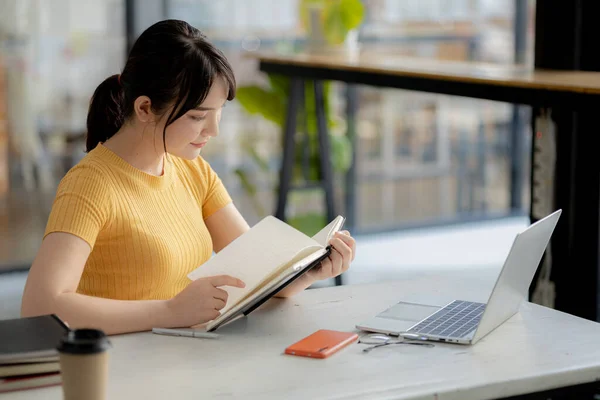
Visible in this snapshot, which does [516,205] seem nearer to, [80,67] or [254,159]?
[254,159]

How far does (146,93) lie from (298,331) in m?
0.57

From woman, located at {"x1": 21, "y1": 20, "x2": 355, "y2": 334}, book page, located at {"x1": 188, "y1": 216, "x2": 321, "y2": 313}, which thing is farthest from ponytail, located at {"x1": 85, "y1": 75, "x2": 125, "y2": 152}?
book page, located at {"x1": 188, "y1": 216, "x2": 321, "y2": 313}

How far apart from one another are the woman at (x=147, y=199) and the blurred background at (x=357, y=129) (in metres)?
2.12

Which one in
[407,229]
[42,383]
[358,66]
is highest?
[358,66]

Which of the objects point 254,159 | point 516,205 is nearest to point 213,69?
point 254,159

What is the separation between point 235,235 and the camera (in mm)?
2021

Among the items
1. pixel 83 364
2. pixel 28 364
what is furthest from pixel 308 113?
pixel 83 364

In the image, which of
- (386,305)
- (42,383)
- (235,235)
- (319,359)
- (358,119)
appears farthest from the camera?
(358,119)

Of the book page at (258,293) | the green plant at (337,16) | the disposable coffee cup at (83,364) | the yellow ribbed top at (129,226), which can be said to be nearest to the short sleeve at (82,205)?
the yellow ribbed top at (129,226)

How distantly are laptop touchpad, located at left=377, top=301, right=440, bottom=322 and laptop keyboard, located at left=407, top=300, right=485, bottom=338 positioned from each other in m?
0.02

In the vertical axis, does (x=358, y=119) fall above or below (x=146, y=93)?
below

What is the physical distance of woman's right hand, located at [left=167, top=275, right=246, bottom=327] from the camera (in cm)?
155

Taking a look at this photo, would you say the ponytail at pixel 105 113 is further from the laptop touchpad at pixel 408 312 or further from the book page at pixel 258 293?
the laptop touchpad at pixel 408 312

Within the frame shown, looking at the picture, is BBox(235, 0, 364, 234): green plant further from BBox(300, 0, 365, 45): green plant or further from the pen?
the pen
